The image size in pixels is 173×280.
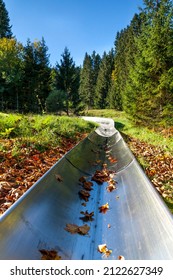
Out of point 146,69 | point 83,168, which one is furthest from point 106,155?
point 146,69

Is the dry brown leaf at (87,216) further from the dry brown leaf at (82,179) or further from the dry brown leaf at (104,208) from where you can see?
the dry brown leaf at (82,179)

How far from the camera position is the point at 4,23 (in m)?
43.7

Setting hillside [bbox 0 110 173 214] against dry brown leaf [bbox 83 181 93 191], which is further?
dry brown leaf [bbox 83 181 93 191]

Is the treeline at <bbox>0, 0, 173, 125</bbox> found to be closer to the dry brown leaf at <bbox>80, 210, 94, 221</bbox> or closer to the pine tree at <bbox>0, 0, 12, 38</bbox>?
the pine tree at <bbox>0, 0, 12, 38</bbox>

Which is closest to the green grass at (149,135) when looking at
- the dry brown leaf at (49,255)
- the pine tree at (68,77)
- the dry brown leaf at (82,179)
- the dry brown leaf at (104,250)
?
the dry brown leaf at (82,179)

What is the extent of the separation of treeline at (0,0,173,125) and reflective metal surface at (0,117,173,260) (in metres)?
7.64

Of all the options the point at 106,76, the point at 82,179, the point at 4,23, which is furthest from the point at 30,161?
the point at 106,76

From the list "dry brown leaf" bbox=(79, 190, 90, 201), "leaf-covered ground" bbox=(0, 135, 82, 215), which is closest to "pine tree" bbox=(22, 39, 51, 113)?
"leaf-covered ground" bbox=(0, 135, 82, 215)

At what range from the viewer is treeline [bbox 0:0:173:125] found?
1170cm

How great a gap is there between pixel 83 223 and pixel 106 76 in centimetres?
5770

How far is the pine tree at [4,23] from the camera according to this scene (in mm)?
43166

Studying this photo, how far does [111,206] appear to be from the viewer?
3357 millimetres
